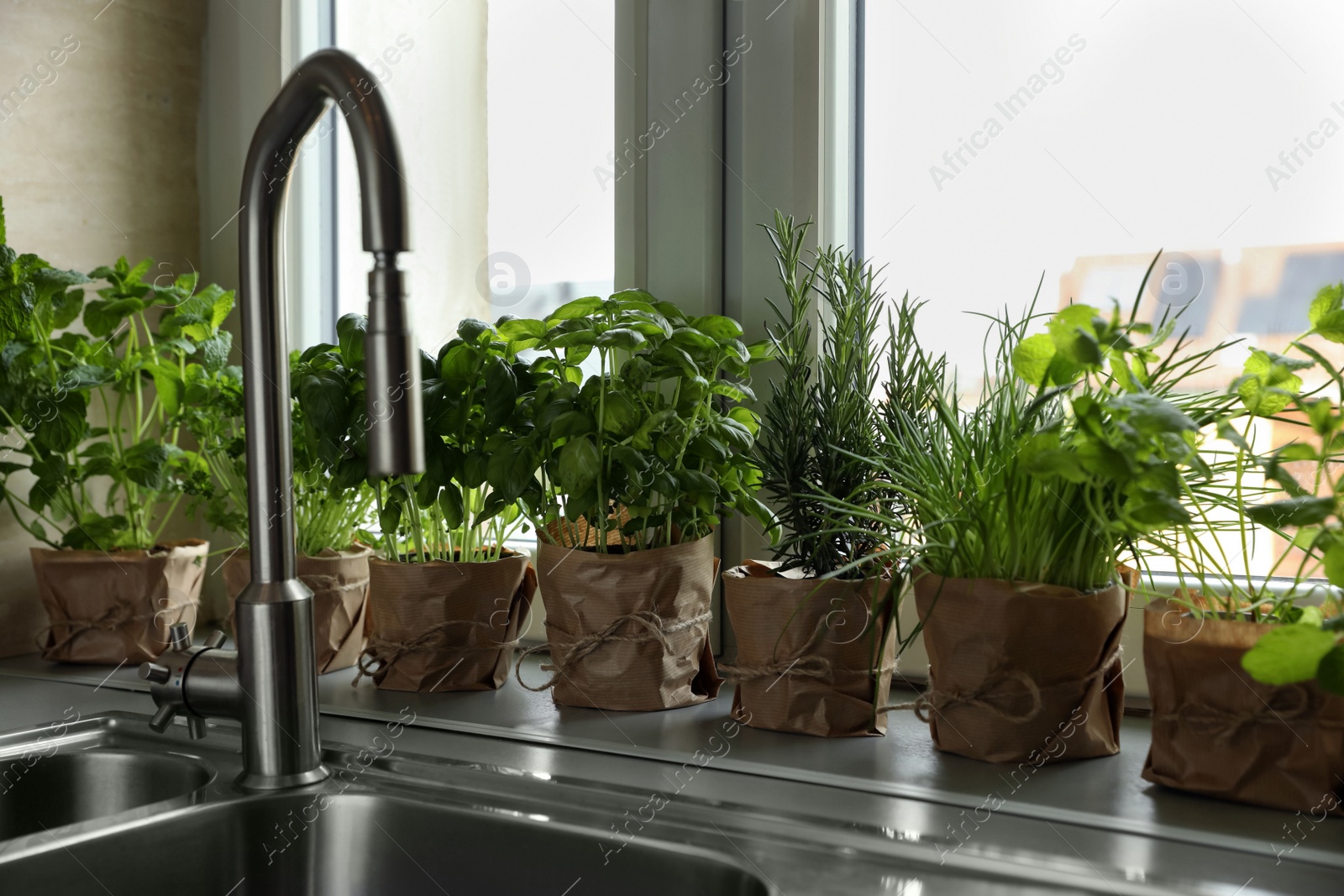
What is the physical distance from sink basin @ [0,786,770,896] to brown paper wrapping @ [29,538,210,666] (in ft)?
1.48

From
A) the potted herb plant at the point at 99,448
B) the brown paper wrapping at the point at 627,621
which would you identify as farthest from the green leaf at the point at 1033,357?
the potted herb plant at the point at 99,448

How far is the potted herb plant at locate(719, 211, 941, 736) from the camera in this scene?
2.95 feet

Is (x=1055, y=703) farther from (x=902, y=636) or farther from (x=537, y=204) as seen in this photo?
(x=537, y=204)

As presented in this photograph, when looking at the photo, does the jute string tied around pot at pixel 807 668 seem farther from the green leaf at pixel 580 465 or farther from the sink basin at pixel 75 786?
the sink basin at pixel 75 786

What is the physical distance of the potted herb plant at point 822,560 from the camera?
0.90 metres

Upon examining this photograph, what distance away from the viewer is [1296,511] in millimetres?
637

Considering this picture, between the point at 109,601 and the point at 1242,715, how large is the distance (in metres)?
1.10

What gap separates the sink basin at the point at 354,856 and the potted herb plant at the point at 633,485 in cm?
21

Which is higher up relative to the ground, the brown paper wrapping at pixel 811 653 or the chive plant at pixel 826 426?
the chive plant at pixel 826 426

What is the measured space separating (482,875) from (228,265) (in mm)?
983

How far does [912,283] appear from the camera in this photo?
1121mm

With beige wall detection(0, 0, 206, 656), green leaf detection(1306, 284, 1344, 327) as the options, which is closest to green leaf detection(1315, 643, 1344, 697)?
green leaf detection(1306, 284, 1344, 327)
